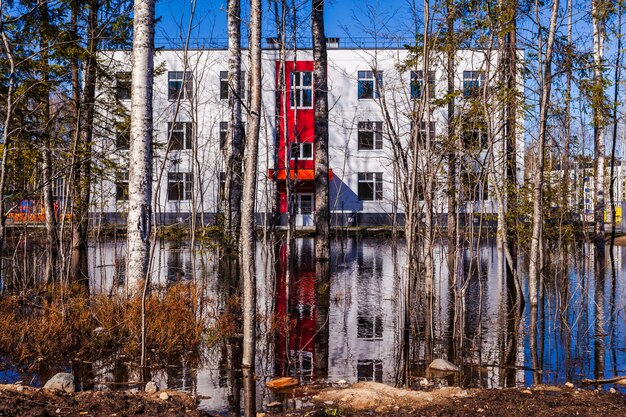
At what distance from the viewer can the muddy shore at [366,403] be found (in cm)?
562

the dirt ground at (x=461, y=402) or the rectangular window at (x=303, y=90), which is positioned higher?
the rectangular window at (x=303, y=90)

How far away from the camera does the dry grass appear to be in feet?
27.2

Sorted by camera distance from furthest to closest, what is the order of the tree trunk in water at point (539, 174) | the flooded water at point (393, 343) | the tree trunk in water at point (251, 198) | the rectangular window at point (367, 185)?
the rectangular window at point (367, 185), the tree trunk in water at point (539, 174), the flooded water at point (393, 343), the tree trunk in water at point (251, 198)

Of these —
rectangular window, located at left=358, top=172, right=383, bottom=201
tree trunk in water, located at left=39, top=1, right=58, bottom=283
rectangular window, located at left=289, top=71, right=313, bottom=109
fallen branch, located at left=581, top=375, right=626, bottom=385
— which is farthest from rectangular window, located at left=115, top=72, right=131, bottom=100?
rectangular window, located at left=358, top=172, right=383, bottom=201

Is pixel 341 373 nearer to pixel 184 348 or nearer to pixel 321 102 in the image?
pixel 184 348

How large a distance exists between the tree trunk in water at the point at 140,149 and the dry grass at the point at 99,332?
0.75 meters

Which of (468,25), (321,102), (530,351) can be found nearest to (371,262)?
(321,102)

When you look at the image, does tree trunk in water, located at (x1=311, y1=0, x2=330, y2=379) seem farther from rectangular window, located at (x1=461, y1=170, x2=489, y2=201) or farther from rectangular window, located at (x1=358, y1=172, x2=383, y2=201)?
rectangular window, located at (x1=358, y1=172, x2=383, y2=201)

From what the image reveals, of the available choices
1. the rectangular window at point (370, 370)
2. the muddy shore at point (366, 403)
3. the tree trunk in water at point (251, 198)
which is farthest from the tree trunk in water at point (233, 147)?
the muddy shore at point (366, 403)

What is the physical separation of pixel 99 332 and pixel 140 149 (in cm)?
295

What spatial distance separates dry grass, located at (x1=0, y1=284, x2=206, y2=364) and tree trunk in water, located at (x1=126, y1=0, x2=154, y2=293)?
2.47 feet

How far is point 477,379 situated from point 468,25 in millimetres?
7696

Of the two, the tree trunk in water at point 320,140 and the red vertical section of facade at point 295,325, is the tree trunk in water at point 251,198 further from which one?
the tree trunk in water at point 320,140

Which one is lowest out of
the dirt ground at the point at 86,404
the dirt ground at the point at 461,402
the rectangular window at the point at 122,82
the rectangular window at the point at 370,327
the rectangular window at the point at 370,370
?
the rectangular window at the point at 370,370
